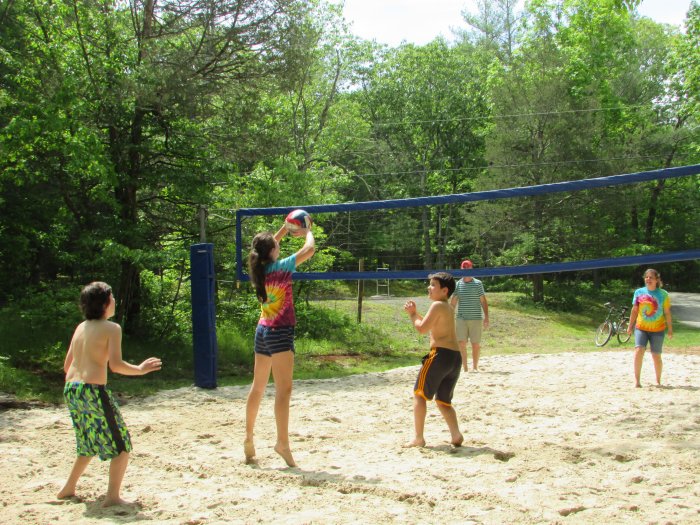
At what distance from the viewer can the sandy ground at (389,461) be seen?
344cm

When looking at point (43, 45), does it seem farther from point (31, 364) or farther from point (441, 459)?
point (441, 459)

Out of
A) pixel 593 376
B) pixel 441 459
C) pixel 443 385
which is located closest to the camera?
pixel 441 459

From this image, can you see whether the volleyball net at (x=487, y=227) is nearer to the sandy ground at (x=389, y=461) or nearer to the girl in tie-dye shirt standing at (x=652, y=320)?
the girl in tie-dye shirt standing at (x=652, y=320)

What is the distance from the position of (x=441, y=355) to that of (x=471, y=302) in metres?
3.75

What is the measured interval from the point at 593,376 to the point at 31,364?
6633 mm

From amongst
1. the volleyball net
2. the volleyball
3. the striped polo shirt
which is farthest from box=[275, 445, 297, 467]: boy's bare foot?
the striped polo shirt

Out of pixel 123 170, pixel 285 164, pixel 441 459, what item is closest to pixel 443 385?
pixel 441 459

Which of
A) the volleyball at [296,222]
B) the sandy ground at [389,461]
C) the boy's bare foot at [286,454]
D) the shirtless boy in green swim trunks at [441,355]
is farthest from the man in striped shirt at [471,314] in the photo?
the boy's bare foot at [286,454]

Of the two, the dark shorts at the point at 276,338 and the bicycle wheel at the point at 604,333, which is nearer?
the dark shorts at the point at 276,338

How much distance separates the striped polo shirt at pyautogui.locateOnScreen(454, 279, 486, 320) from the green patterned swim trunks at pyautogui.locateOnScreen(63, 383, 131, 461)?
5464 millimetres

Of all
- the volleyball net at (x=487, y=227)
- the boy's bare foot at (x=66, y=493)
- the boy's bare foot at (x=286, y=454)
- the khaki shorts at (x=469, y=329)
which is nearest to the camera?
the boy's bare foot at (x=66, y=493)

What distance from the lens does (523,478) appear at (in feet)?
12.9

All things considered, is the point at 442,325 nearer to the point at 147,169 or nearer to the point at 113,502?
the point at 113,502

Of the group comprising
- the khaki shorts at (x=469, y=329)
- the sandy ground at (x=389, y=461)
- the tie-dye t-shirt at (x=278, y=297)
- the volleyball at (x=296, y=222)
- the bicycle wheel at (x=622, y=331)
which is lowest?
the bicycle wheel at (x=622, y=331)
